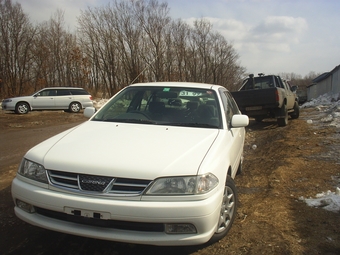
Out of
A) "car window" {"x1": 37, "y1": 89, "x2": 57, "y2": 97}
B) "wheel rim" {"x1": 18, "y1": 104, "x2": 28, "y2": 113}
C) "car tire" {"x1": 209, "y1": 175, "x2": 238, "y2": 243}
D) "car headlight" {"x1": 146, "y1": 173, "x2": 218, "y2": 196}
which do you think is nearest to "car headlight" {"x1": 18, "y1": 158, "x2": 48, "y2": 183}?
"car headlight" {"x1": 146, "y1": 173, "x2": 218, "y2": 196}

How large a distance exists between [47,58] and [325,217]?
114 feet

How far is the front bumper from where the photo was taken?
7.54 ft

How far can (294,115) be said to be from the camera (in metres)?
13.8

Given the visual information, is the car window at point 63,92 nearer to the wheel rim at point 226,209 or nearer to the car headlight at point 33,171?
the car headlight at point 33,171

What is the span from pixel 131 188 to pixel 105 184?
0.21m

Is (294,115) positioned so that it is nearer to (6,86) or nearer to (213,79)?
(6,86)

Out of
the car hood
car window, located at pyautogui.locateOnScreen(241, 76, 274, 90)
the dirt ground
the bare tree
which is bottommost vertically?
the dirt ground

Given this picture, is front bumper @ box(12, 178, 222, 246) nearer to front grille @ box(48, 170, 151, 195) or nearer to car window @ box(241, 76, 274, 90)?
front grille @ box(48, 170, 151, 195)

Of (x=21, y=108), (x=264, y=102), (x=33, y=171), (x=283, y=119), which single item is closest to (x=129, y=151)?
(x=33, y=171)

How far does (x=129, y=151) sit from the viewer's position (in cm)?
267

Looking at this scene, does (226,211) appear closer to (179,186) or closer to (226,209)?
(226,209)

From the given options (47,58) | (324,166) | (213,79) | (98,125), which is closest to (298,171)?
(324,166)

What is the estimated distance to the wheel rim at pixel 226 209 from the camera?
9.38ft

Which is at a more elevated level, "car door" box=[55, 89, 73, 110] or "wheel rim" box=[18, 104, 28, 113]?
"car door" box=[55, 89, 73, 110]
